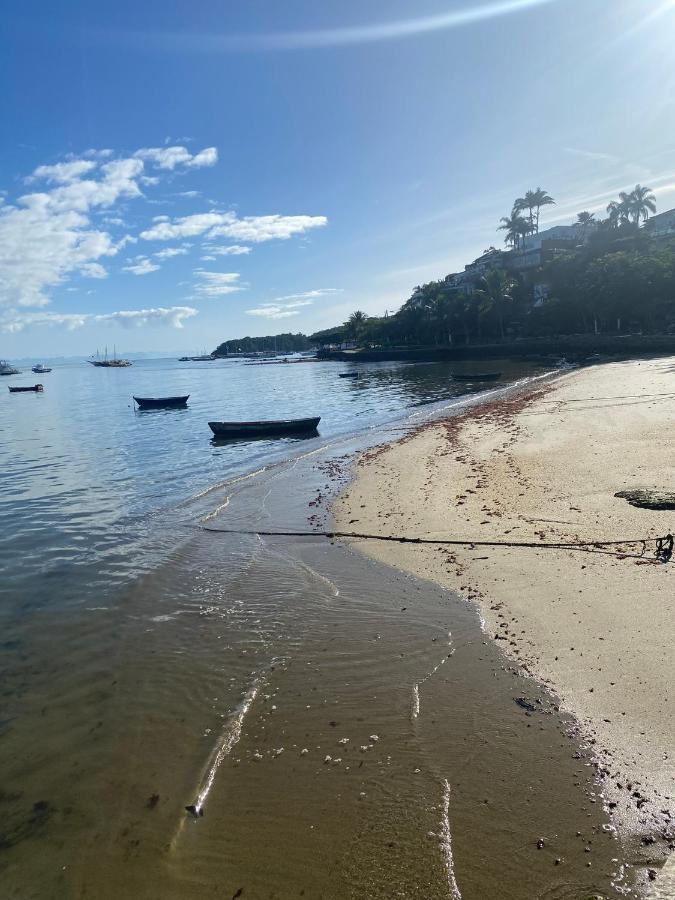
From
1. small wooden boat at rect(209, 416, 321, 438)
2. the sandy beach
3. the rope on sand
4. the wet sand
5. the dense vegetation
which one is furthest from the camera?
the dense vegetation

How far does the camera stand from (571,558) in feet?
35.4

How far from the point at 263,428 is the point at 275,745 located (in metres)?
31.1

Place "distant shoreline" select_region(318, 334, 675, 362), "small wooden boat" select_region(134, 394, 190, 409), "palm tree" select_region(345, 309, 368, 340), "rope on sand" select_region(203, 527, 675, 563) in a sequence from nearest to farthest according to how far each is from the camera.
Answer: "rope on sand" select_region(203, 527, 675, 563) → "small wooden boat" select_region(134, 394, 190, 409) → "distant shoreline" select_region(318, 334, 675, 362) → "palm tree" select_region(345, 309, 368, 340)

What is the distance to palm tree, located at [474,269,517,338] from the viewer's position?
4075 inches

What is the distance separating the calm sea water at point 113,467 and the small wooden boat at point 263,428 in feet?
3.86

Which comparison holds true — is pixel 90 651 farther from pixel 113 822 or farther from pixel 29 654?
pixel 113 822

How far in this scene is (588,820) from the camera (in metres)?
5.23

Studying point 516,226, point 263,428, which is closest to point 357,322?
point 516,226


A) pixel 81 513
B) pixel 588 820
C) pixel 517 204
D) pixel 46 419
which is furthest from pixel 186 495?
pixel 517 204

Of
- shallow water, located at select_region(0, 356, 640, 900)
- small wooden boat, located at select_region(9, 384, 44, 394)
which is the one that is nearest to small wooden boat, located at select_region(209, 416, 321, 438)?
shallow water, located at select_region(0, 356, 640, 900)

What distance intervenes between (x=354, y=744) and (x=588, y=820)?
2.82 meters

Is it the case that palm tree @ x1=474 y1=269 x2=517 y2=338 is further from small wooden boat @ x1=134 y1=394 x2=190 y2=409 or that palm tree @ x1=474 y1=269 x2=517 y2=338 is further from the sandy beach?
the sandy beach

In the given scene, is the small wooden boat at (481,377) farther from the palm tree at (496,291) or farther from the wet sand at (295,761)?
the wet sand at (295,761)

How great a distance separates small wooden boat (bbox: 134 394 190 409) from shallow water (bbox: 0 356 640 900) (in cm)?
4965
